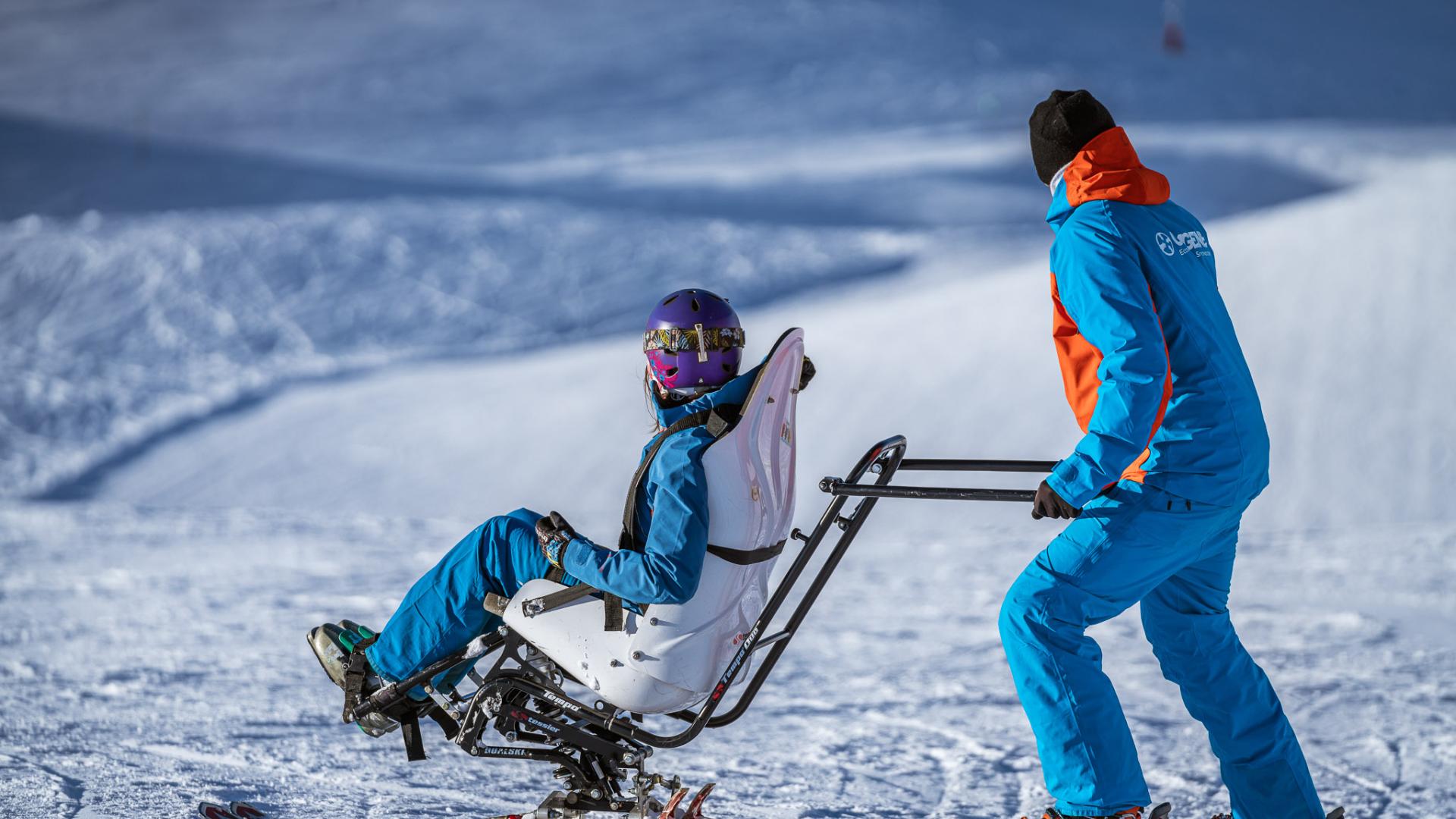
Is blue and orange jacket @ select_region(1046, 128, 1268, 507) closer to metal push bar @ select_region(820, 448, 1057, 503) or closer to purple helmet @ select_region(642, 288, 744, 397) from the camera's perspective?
metal push bar @ select_region(820, 448, 1057, 503)

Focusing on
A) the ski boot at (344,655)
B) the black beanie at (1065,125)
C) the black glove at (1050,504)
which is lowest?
the ski boot at (344,655)

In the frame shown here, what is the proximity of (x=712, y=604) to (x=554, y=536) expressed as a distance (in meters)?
0.38

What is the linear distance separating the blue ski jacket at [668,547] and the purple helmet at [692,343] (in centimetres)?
20

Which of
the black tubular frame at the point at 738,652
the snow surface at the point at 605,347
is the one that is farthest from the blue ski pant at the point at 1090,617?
the snow surface at the point at 605,347

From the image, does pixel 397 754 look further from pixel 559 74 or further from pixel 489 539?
pixel 559 74

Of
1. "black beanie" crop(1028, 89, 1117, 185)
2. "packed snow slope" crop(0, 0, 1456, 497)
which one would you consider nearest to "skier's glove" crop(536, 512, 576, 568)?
"black beanie" crop(1028, 89, 1117, 185)

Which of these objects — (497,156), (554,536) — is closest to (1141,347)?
(554,536)

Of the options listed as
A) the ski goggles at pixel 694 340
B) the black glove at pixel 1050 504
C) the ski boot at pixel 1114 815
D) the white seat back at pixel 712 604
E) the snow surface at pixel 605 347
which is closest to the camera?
the black glove at pixel 1050 504

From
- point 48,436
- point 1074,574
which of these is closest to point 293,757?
point 1074,574

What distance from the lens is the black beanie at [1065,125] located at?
2.81 meters

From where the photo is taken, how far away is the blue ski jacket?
8.96 ft

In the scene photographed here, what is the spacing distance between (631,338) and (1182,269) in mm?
11403

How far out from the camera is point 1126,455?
254 cm

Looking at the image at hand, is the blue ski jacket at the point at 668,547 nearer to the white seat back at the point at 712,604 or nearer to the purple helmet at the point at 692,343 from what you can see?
the white seat back at the point at 712,604
